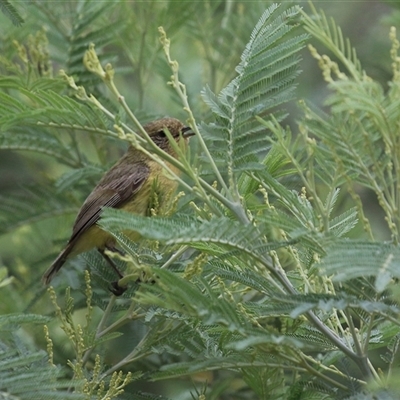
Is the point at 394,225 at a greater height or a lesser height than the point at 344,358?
greater

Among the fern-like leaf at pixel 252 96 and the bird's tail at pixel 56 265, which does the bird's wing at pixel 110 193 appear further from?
the fern-like leaf at pixel 252 96

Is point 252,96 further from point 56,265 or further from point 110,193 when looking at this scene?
point 56,265

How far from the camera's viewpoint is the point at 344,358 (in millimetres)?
2900

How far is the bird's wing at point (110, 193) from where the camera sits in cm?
474

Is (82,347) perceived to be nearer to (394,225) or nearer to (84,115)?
(84,115)

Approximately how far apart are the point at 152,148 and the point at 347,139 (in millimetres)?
548

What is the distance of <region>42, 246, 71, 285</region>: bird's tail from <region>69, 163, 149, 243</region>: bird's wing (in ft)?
0.27

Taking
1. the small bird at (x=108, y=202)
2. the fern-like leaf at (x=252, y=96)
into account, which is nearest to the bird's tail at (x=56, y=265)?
the small bird at (x=108, y=202)

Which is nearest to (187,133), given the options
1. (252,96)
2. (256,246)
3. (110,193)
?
(110,193)

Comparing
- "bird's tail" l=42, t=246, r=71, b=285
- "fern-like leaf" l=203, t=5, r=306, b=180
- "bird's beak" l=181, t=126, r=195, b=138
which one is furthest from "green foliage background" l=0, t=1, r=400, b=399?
"bird's beak" l=181, t=126, r=195, b=138

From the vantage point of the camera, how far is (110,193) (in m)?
4.82

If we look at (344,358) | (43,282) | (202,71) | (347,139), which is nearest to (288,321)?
(344,358)

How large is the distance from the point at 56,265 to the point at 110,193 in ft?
1.67

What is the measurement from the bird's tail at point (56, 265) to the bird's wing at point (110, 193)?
8cm
